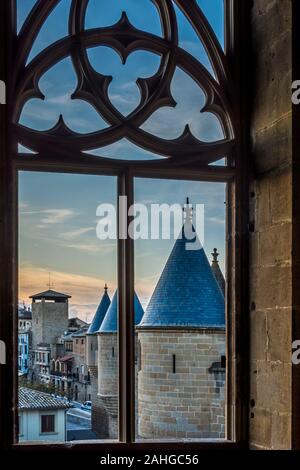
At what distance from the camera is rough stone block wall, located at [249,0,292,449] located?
241 centimetres

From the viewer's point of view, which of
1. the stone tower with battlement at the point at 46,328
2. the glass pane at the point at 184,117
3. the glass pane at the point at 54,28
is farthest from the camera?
the glass pane at the point at 184,117

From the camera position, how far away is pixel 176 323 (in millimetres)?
2674

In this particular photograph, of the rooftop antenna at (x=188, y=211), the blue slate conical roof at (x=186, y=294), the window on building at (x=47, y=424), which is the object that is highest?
the rooftop antenna at (x=188, y=211)

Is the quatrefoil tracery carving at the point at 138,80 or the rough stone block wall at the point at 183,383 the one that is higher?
the quatrefoil tracery carving at the point at 138,80

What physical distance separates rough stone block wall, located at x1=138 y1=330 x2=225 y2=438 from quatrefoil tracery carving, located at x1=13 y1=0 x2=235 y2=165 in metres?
0.88

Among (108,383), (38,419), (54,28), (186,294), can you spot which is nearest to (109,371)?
(108,383)

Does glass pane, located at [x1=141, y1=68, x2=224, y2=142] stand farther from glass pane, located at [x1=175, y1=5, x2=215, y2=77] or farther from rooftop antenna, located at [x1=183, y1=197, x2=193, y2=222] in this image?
rooftop antenna, located at [x1=183, y1=197, x2=193, y2=222]

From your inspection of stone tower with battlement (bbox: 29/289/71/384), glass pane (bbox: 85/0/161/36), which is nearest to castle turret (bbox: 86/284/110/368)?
stone tower with battlement (bbox: 29/289/71/384)

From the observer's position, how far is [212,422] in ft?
8.77

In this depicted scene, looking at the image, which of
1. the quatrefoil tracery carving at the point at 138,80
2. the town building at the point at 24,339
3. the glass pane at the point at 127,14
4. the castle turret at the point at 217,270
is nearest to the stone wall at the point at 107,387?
the town building at the point at 24,339

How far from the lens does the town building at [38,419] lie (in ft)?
8.09

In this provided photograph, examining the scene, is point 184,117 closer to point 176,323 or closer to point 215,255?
point 215,255

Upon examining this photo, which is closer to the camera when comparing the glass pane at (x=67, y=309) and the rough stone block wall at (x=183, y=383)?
the glass pane at (x=67, y=309)

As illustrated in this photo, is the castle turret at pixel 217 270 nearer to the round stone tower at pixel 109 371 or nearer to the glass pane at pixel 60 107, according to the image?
the round stone tower at pixel 109 371
